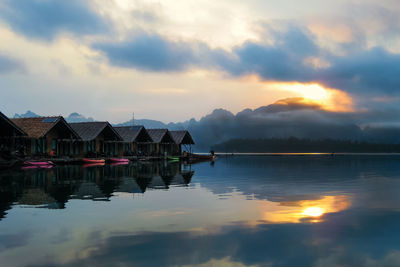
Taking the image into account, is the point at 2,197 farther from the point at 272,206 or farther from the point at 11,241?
the point at 272,206

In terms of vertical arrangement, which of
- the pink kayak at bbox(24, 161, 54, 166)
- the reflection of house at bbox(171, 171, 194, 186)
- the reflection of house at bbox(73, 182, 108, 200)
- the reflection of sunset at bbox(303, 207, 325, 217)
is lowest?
the reflection of house at bbox(171, 171, 194, 186)

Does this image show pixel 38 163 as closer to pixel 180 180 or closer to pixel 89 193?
pixel 180 180

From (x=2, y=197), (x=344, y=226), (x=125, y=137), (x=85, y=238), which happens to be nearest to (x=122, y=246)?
(x=85, y=238)

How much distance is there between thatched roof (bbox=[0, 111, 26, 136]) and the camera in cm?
3693

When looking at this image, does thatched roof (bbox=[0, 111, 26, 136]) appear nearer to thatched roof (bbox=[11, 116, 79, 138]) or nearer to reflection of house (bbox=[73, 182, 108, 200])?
thatched roof (bbox=[11, 116, 79, 138])

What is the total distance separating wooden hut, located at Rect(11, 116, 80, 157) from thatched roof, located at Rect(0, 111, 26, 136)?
2927 mm

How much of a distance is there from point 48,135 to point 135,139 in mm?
18825

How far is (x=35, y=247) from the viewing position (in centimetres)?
810

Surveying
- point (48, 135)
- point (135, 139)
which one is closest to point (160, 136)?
point (135, 139)

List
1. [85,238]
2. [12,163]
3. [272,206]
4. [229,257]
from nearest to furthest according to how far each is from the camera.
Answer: [229,257] < [85,238] < [272,206] < [12,163]

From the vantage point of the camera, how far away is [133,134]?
63.9 m

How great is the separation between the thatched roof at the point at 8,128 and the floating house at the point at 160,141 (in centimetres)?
3099

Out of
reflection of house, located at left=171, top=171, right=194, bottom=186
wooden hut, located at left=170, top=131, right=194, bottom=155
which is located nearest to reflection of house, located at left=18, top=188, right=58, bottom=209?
reflection of house, located at left=171, top=171, right=194, bottom=186

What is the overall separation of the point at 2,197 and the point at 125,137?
4821 cm
